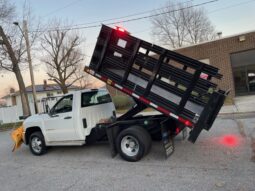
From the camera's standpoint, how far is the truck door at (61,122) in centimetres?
748

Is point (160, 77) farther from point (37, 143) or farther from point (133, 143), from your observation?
point (37, 143)

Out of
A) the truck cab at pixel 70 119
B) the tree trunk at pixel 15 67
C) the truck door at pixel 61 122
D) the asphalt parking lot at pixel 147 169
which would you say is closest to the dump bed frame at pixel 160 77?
the asphalt parking lot at pixel 147 169

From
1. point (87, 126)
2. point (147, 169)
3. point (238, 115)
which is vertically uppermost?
point (87, 126)

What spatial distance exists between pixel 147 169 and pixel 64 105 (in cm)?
318

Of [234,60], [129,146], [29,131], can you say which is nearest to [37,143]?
[29,131]

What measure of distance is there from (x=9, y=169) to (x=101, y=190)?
11.5 ft

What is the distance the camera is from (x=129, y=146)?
263 inches

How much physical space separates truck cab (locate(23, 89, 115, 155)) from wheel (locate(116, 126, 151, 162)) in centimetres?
124

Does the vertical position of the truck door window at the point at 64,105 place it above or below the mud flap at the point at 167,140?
above

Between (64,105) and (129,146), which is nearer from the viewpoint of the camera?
(129,146)

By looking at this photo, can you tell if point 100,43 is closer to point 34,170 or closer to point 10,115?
point 34,170

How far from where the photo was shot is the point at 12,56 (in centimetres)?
2005

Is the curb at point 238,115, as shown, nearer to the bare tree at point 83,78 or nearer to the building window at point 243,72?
the building window at point 243,72

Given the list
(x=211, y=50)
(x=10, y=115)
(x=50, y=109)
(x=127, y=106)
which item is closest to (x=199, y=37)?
(x=211, y=50)
